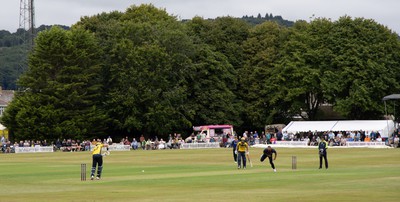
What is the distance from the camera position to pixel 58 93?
317 feet

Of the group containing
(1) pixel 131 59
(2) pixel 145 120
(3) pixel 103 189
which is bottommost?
(3) pixel 103 189

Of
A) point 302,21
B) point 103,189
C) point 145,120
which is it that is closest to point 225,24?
point 302,21

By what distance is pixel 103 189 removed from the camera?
32.6m

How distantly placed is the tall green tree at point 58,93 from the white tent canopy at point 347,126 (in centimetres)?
2257

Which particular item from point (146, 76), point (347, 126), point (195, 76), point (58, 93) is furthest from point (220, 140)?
point (58, 93)

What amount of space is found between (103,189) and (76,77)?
216 feet

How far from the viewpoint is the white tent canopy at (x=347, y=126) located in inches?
3537

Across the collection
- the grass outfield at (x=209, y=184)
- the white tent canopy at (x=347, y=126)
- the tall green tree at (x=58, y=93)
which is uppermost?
the tall green tree at (x=58, y=93)

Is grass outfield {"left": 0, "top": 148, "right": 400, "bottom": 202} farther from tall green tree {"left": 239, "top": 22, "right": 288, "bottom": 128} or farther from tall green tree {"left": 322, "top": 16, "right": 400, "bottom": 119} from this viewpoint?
tall green tree {"left": 239, "top": 22, "right": 288, "bottom": 128}

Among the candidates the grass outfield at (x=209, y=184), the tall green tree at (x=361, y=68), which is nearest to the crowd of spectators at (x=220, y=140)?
the tall green tree at (x=361, y=68)

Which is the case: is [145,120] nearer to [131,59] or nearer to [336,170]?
[131,59]

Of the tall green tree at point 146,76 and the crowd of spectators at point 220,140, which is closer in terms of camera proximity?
the crowd of spectators at point 220,140

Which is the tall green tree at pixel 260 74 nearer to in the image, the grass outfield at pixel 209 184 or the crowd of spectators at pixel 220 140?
the crowd of spectators at pixel 220 140

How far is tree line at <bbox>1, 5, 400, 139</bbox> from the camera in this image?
3839 inches
